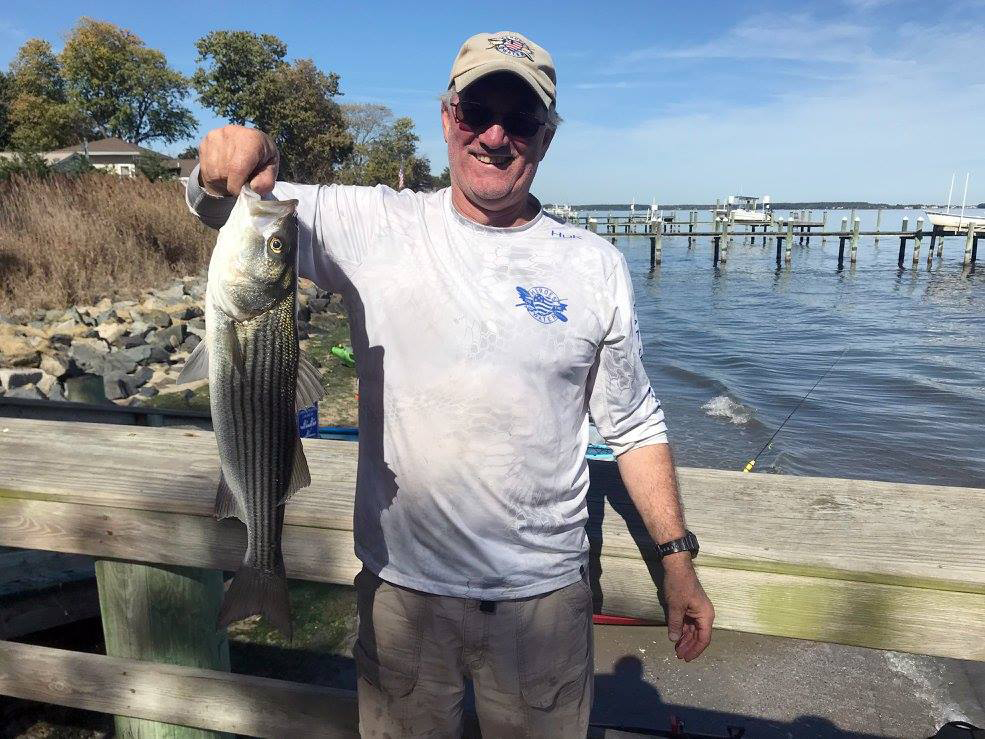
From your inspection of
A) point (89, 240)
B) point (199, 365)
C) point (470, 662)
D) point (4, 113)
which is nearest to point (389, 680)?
point (470, 662)

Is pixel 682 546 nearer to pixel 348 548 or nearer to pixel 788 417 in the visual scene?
pixel 348 548

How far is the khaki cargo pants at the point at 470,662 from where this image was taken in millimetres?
2088

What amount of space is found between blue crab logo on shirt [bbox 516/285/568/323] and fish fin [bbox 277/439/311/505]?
773 mm

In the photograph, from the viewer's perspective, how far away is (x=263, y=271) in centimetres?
184

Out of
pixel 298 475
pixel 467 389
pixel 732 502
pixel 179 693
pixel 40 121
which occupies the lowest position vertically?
pixel 179 693

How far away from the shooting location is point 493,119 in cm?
227

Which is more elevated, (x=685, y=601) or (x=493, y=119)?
(x=493, y=119)

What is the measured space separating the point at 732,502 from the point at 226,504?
149 cm

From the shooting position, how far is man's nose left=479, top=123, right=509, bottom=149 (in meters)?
2.25

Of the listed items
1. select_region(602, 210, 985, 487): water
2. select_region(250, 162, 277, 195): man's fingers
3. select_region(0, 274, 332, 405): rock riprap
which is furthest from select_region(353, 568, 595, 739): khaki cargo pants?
select_region(602, 210, 985, 487): water

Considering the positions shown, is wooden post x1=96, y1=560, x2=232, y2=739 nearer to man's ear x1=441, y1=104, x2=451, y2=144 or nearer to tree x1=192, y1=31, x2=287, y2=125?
man's ear x1=441, y1=104, x2=451, y2=144

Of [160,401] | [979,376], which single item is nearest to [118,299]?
[160,401]

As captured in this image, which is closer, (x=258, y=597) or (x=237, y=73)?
(x=258, y=597)

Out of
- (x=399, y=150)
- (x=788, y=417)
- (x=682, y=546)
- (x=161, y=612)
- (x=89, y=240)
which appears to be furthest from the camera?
(x=399, y=150)
